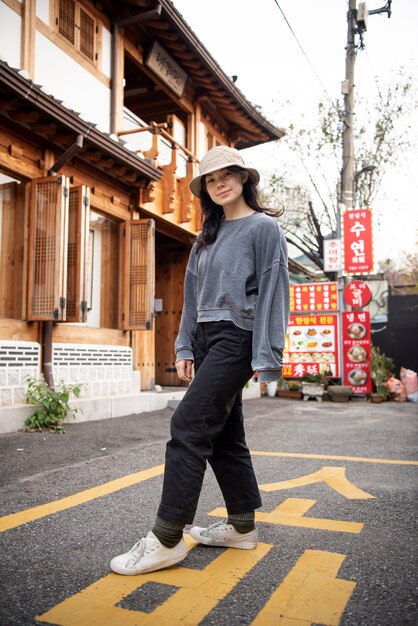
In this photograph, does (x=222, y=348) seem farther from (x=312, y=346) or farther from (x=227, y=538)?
(x=312, y=346)

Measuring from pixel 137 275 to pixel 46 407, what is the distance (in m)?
3.24

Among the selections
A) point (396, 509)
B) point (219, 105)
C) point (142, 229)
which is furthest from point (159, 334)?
point (396, 509)

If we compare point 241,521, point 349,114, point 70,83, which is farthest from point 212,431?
point 349,114

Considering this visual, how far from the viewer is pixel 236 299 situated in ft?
8.35

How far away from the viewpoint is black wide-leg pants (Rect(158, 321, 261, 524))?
237cm

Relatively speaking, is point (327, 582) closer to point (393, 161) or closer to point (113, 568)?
point (113, 568)

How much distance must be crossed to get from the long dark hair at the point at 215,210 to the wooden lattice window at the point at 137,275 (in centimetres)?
631

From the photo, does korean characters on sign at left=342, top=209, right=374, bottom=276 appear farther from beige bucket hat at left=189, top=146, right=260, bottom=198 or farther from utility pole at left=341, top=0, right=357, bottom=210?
beige bucket hat at left=189, top=146, right=260, bottom=198

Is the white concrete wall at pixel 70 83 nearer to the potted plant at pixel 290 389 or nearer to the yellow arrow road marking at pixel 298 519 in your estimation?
the yellow arrow road marking at pixel 298 519

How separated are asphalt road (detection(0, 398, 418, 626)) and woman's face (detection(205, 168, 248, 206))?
1654 millimetres

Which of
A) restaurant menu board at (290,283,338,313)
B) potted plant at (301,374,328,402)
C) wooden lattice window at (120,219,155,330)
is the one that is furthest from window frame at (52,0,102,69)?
potted plant at (301,374,328,402)

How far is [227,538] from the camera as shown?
2619 millimetres

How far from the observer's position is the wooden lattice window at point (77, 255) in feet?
24.2

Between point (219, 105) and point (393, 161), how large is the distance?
9185 millimetres
